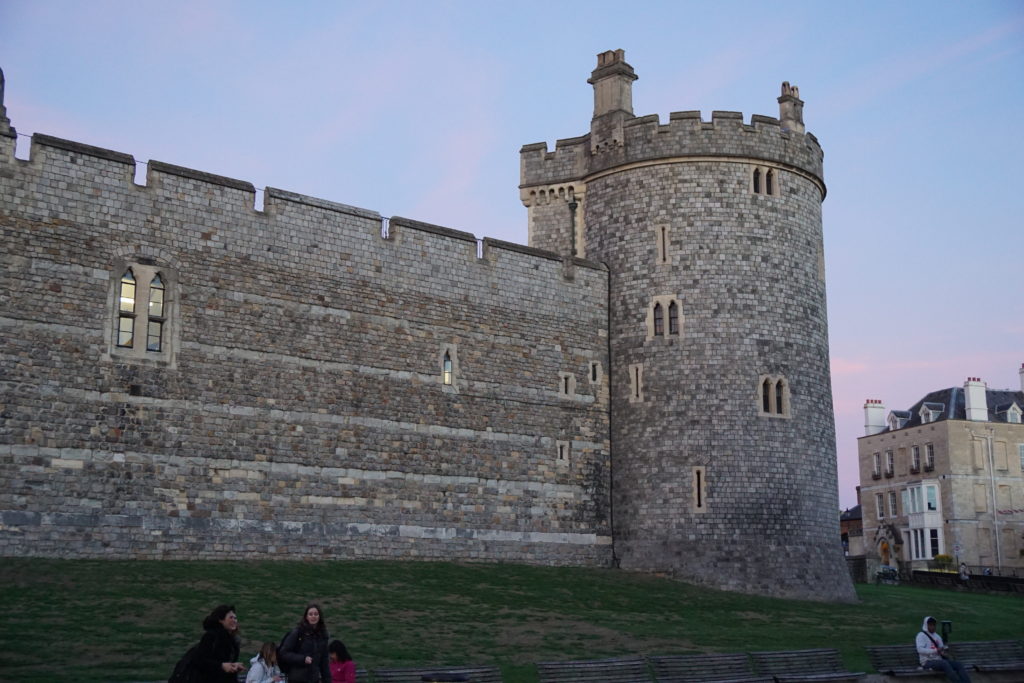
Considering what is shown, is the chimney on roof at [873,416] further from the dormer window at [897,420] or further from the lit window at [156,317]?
the lit window at [156,317]

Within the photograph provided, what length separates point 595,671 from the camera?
17547 millimetres

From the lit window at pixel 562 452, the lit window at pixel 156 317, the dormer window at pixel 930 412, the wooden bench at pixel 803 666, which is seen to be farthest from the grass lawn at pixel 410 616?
the dormer window at pixel 930 412

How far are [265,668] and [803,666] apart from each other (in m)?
9.89

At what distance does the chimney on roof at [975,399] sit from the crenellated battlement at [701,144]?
30404mm

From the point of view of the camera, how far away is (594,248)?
114 feet

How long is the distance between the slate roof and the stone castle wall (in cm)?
3500

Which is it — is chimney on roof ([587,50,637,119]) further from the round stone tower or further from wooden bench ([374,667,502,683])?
wooden bench ([374,667,502,683])

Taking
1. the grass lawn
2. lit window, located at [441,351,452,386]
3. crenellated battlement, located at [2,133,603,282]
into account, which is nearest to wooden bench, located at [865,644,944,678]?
the grass lawn

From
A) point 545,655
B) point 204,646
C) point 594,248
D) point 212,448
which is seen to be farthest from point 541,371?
point 204,646

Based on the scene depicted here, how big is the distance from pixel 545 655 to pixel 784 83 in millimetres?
20958

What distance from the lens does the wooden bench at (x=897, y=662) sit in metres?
20.0

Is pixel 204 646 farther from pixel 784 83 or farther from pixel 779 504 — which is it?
pixel 784 83

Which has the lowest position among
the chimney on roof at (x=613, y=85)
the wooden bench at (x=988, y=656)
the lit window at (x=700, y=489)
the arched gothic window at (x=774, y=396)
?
the wooden bench at (x=988, y=656)

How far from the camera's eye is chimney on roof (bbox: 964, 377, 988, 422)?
6156 cm
